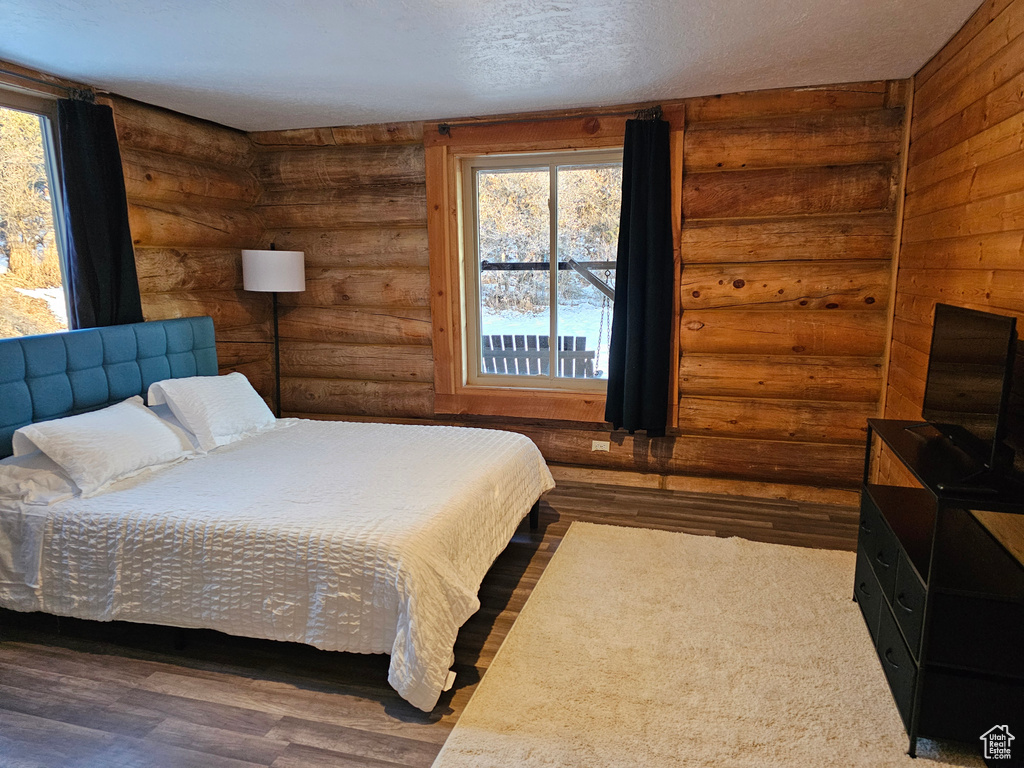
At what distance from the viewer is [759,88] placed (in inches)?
157

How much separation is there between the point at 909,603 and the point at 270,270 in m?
4.12

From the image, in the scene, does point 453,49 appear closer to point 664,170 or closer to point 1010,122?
point 664,170

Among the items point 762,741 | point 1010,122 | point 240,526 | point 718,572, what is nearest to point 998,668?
point 762,741

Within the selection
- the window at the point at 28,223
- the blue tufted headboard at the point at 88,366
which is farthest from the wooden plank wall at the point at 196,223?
the window at the point at 28,223

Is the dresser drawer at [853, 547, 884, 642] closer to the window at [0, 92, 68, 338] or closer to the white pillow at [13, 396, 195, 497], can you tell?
the white pillow at [13, 396, 195, 497]

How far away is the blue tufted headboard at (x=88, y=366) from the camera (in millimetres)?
3127

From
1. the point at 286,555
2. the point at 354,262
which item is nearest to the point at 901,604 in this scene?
the point at 286,555

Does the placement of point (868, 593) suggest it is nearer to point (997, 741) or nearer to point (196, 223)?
point (997, 741)

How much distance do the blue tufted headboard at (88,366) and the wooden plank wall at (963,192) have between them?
408cm

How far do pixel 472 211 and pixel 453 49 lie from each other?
65.7 inches

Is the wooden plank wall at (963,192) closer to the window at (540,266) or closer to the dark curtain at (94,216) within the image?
the window at (540,266)

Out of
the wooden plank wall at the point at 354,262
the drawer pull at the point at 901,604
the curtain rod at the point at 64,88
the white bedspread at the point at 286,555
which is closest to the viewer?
the drawer pull at the point at 901,604

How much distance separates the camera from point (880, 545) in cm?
259

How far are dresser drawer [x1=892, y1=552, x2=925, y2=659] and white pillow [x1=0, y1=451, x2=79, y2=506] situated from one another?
10.4 feet
